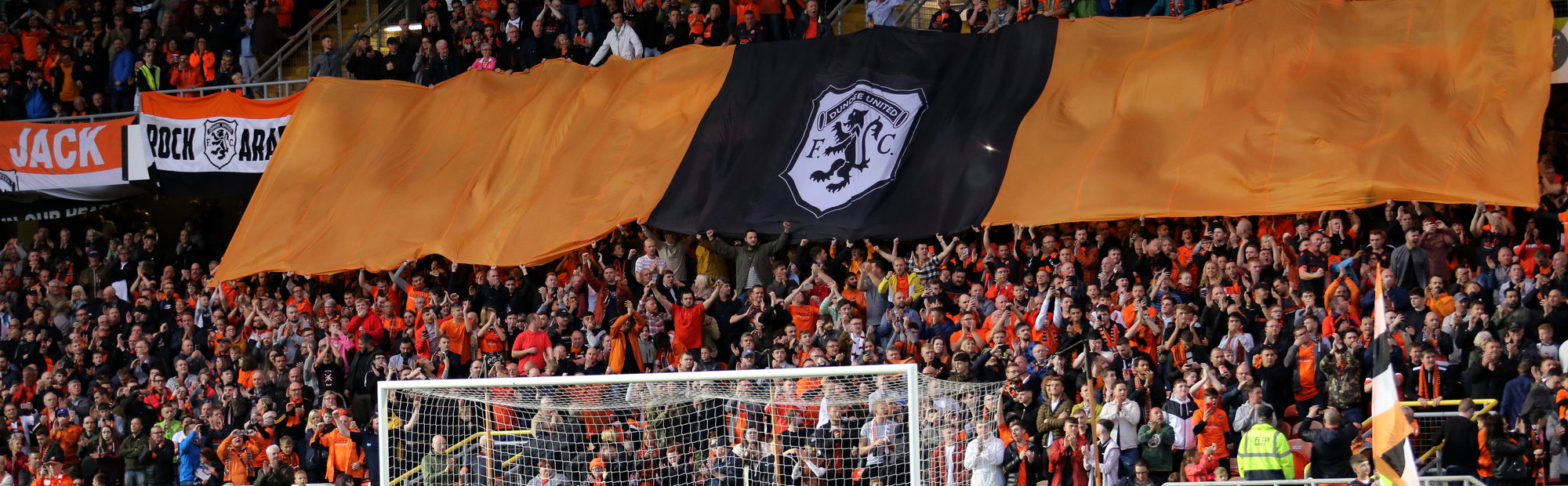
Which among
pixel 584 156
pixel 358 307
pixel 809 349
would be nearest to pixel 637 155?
pixel 584 156

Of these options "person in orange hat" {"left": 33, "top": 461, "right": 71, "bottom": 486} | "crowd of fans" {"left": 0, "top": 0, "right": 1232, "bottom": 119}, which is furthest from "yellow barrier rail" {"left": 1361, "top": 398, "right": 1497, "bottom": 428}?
"person in orange hat" {"left": 33, "top": 461, "right": 71, "bottom": 486}

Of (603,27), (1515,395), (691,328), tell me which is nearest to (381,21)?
(603,27)

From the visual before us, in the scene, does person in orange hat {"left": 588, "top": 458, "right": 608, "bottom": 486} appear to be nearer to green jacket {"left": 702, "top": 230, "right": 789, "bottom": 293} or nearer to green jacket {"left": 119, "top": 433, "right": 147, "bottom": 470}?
green jacket {"left": 702, "top": 230, "right": 789, "bottom": 293}

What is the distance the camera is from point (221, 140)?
23500 millimetres

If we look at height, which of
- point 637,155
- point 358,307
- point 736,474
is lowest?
point 736,474

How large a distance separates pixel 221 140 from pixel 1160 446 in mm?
13712

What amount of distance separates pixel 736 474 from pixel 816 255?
4.79 metres

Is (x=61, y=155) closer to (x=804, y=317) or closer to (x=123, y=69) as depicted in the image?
(x=123, y=69)

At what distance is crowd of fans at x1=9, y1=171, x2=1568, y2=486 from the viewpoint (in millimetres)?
14281

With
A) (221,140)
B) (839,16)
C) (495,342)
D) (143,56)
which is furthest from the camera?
(143,56)

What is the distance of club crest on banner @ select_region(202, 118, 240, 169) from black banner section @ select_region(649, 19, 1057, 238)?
650cm

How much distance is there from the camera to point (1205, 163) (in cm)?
1747

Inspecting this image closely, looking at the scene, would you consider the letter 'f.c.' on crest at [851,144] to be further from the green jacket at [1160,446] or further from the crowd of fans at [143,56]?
the crowd of fans at [143,56]

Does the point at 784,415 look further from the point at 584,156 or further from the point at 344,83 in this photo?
the point at 344,83
